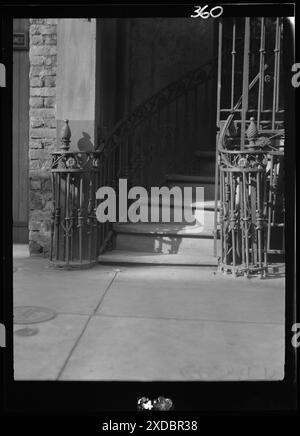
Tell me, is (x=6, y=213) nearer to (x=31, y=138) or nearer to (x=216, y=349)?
(x=216, y=349)

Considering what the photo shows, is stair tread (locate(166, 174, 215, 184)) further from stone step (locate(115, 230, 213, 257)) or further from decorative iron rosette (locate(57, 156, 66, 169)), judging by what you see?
decorative iron rosette (locate(57, 156, 66, 169))

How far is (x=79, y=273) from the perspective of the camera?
5.10 meters

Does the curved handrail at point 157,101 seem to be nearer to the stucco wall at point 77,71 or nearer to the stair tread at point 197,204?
the stucco wall at point 77,71

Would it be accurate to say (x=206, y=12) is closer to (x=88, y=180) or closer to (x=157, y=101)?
(x=88, y=180)

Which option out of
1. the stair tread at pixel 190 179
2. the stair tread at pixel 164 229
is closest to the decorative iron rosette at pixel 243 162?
the stair tread at pixel 164 229

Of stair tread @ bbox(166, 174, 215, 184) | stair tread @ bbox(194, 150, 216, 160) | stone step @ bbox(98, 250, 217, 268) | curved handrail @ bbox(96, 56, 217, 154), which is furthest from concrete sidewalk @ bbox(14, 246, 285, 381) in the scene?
stair tread @ bbox(194, 150, 216, 160)

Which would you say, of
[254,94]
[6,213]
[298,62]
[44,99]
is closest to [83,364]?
[6,213]

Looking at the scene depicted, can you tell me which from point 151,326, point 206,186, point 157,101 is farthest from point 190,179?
point 151,326

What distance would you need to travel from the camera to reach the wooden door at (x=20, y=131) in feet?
21.5

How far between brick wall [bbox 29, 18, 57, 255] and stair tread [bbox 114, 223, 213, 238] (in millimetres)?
908

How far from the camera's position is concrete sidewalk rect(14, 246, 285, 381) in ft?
9.14
